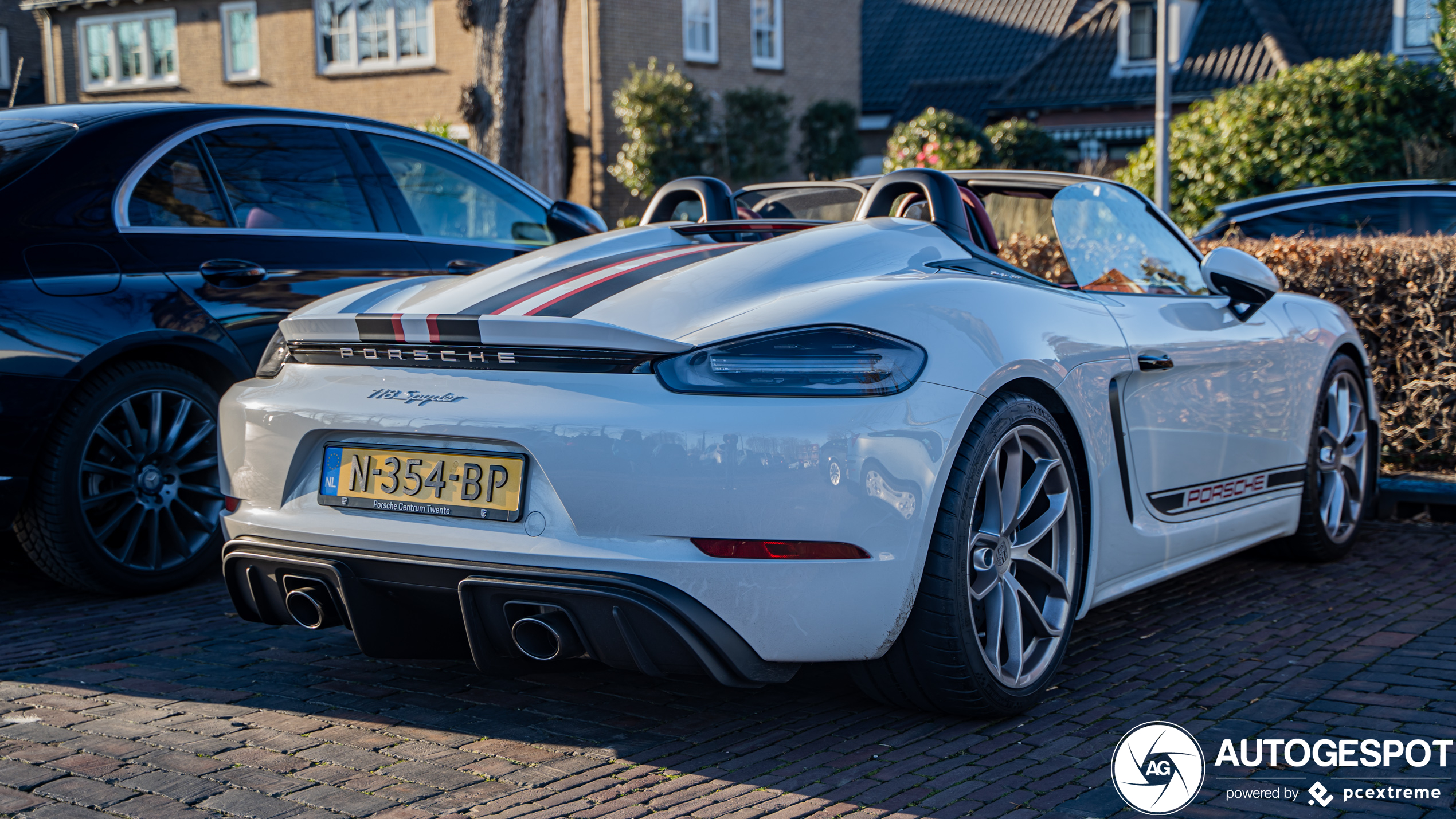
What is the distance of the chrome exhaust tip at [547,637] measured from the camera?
2.90 metres

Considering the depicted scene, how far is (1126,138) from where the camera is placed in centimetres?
2956

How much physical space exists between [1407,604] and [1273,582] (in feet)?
1.60

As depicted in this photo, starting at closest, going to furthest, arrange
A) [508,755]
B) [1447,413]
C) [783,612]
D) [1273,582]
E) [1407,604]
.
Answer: [783,612], [508,755], [1407,604], [1273,582], [1447,413]

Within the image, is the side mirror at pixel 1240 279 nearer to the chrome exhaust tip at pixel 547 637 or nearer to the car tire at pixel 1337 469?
the car tire at pixel 1337 469

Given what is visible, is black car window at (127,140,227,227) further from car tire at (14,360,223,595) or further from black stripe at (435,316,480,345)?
black stripe at (435,316,480,345)

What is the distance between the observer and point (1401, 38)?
2697 centimetres

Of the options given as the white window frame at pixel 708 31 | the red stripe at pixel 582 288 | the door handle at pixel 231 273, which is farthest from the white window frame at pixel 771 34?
the red stripe at pixel 582 288

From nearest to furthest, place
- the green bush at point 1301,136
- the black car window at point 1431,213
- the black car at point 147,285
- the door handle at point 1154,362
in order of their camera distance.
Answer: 1. the door handle at point 1154,362
2. the black car at point 147,285
3. the black car window at point 1431,213
4. the green bush at point 1301,136

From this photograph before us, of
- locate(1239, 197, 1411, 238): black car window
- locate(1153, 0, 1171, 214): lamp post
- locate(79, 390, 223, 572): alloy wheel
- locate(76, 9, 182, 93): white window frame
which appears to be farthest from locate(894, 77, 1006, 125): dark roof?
locate(79, 390, 223, 572): alloy wheel

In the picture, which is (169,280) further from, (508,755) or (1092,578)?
(1092,578)

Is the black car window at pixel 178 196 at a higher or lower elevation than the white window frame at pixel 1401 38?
lower

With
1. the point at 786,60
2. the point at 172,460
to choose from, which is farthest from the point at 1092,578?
the point at 786,60

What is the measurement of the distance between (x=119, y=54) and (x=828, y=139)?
609 inches

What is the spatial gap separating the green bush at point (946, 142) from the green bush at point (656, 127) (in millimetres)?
3454
